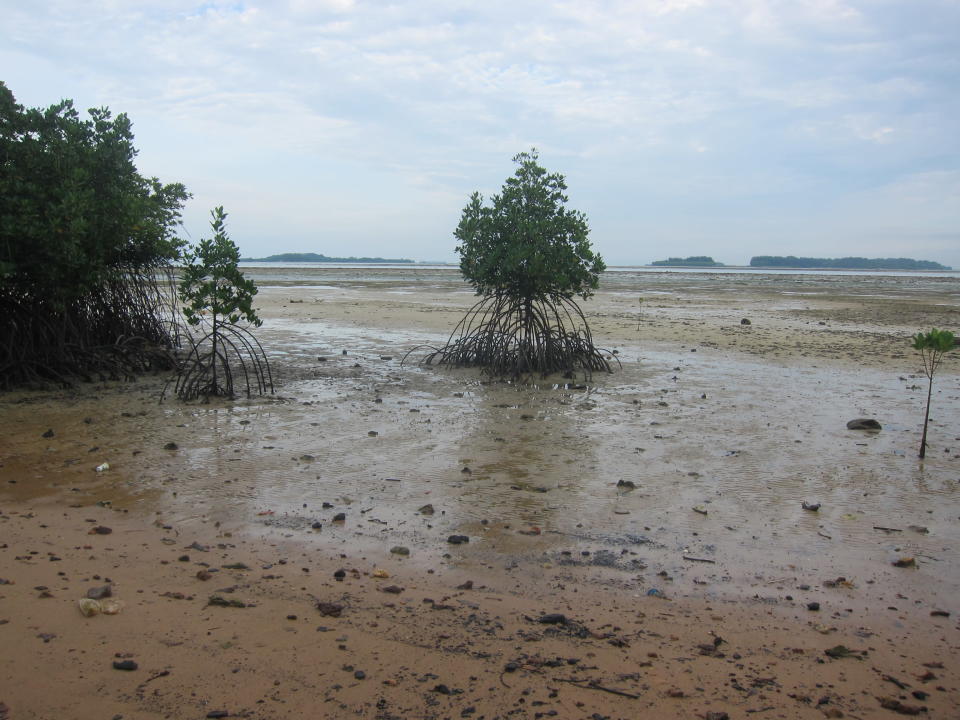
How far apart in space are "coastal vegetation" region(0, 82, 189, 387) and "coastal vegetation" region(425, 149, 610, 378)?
4504 mm

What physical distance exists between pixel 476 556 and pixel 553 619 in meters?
0.91

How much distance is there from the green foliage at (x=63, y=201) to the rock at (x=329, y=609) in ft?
20.8

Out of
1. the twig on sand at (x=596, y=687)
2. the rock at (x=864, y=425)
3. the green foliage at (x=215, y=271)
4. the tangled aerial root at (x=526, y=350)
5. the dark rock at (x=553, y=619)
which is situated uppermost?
the green foliage at (x=215, y=271)

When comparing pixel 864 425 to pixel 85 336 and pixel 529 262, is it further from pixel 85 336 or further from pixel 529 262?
pixel 85 336

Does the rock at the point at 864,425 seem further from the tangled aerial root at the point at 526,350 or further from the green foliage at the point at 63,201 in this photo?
the green foliage at the point at 63,201

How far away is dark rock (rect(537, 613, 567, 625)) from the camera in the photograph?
349 cm

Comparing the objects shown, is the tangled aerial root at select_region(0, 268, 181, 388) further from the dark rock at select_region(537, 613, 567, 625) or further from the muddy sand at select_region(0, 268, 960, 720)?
the dark rock at select_region(537, 613, 567, 625)

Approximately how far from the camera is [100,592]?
361cm

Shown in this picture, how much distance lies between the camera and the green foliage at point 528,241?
10695 millimetres

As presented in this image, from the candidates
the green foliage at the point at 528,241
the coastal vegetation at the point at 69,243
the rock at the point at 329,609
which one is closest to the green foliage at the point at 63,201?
the coastal vegetation at the point at 69,243

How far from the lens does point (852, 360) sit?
41.0 ft

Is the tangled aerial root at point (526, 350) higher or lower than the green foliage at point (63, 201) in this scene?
lower

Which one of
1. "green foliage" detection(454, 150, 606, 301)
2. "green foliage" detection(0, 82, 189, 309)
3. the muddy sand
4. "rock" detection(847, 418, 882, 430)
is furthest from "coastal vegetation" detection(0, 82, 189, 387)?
"rock" detection(847, 418, 882, 430)

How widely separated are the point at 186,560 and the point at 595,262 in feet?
26.8
